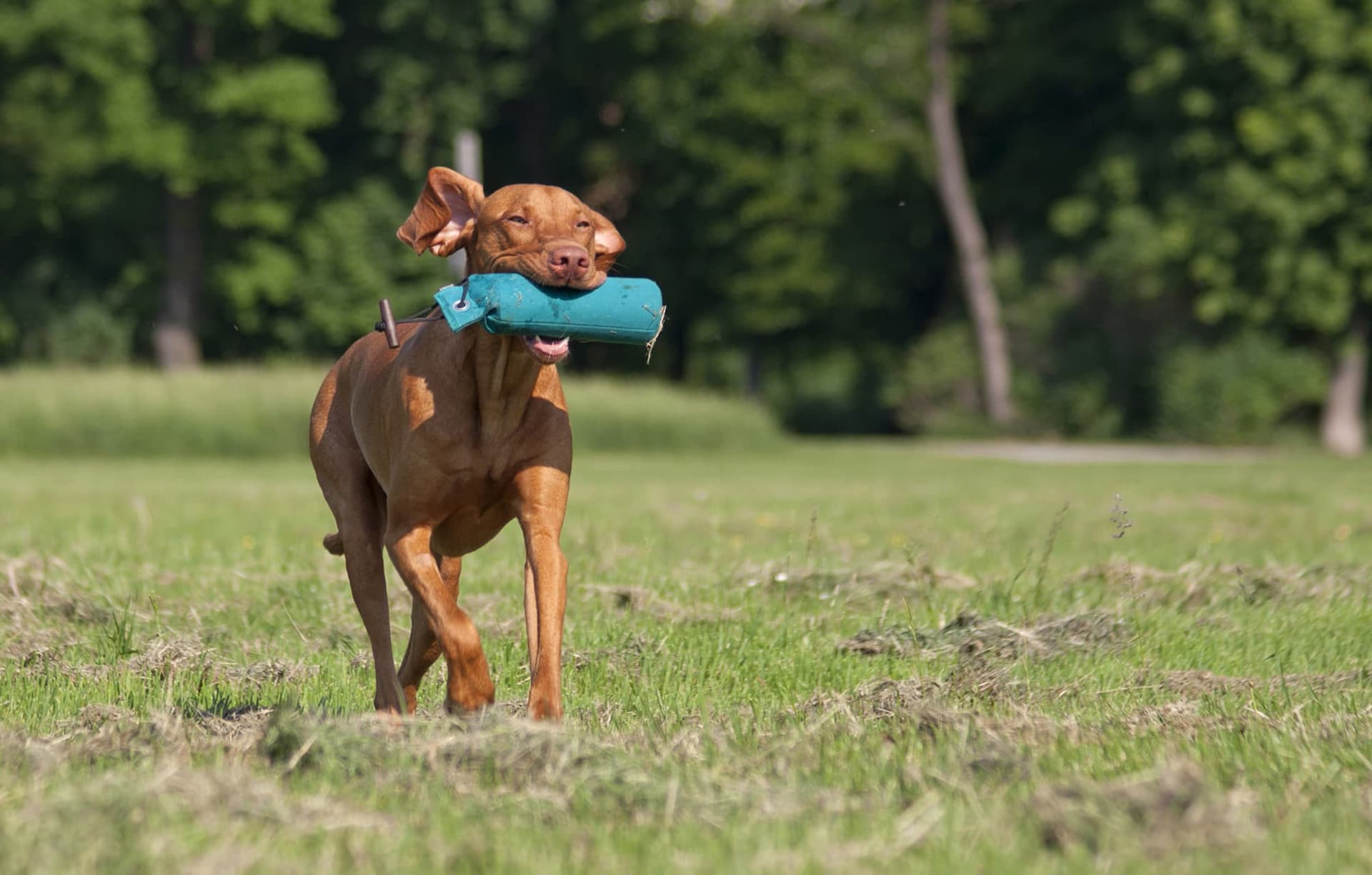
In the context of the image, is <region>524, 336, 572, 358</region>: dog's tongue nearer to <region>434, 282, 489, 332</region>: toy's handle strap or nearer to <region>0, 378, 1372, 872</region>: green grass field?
<region>434, 282, 489, 332</region>: toy's handle strap

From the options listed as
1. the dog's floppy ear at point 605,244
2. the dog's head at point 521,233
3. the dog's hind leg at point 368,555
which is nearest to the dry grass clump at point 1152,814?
the dog's head at point 521,233

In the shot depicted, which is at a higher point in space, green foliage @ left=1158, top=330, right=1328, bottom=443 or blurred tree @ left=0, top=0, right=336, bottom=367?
blurred tree @ left=0, top=0, right=336, bottom=367

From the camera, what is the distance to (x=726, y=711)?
5.32 m

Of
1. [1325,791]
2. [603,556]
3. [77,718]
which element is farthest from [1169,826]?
[603,556]

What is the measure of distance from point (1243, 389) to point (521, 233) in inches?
1094

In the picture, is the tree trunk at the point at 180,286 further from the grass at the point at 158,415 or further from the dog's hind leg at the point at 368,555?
the dog's hind leg at the point at 368,555

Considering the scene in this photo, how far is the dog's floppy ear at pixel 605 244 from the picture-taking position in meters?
5.58

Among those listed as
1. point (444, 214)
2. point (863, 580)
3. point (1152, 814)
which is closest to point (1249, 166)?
point (863, 580)

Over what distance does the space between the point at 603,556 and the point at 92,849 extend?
6632 mm

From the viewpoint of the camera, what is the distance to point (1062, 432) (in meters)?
34.8

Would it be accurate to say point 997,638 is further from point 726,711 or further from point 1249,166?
point 1249,166

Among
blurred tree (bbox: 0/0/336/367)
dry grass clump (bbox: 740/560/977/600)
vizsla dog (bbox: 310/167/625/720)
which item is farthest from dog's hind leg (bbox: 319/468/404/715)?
blurred tree (bbox: 0/0/336/367)

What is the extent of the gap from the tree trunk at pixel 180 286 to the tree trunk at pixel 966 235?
50.5ft

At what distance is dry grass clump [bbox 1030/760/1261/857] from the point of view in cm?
353
